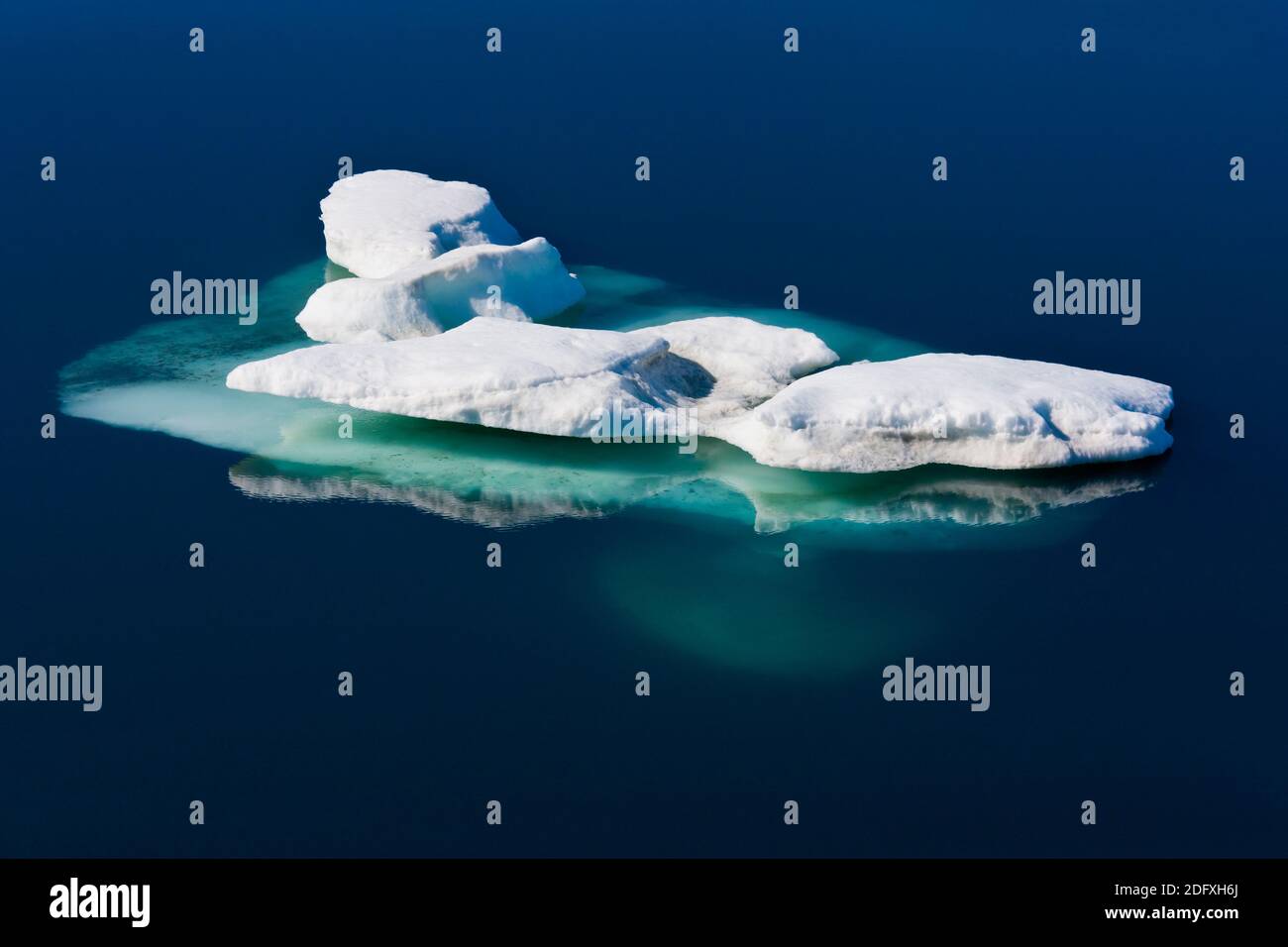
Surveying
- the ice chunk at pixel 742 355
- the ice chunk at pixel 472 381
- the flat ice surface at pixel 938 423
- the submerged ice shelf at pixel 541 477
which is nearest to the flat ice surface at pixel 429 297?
the submerged ice shelf at pixel 541 477

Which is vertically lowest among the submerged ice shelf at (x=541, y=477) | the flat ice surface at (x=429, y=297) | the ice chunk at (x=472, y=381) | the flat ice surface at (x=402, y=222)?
the submerged ice shelf at (x=541, y=477)

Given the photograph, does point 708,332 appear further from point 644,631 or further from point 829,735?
point 829,735

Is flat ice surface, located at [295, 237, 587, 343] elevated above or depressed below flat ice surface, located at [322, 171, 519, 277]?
below

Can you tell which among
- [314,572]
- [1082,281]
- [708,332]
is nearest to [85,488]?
[314,572]

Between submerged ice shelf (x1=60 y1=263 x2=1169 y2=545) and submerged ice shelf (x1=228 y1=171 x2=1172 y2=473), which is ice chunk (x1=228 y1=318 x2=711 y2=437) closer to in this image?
submerged ice shelf (x1=228 y1=171 x2=1172 y2=473)

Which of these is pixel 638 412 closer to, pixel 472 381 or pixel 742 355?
pixel 472 381

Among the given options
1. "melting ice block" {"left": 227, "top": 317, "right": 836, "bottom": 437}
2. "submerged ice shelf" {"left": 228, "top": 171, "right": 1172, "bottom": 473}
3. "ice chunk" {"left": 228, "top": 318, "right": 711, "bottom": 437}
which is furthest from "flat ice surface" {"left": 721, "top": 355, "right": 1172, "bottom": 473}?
"ice chunk" {"left": 228, "top": 318, "right": 711, "bottom": 437}

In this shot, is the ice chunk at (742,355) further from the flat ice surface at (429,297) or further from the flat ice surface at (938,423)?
the flat ice surface at (429,297)
